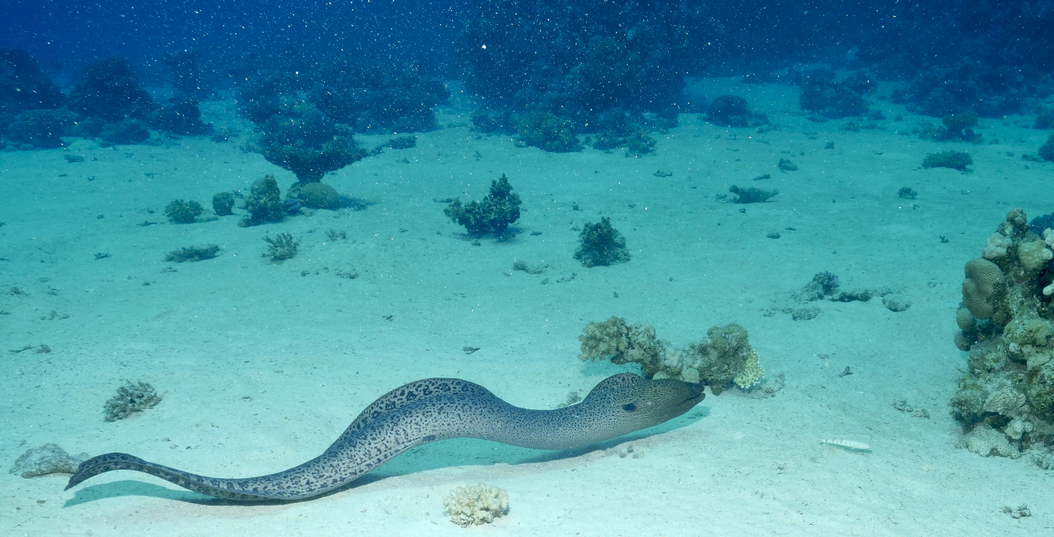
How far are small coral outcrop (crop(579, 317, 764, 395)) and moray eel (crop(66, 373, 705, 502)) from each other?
3.92 feet

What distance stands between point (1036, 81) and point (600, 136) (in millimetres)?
26137

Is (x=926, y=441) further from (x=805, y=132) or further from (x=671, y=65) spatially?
(x=671, y=65)

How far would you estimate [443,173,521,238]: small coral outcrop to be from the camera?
1329cm

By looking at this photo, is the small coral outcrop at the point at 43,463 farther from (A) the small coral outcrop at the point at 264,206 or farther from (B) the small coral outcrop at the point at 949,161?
(B) the small coral outcrop at the point at 949,161

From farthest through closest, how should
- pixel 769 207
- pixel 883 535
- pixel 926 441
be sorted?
pixel 769 207
pixel 926 441
pixel 883 535

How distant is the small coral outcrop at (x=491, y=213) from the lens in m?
13.3

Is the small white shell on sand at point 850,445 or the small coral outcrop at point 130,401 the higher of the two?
the small coral outcrop at point 130,401

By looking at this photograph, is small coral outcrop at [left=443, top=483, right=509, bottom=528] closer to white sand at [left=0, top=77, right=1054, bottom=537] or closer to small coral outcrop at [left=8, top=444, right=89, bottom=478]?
white sand at [left=0, top=77, right=1054, bottom=537]

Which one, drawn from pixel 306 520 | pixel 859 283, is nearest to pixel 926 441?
pixel 859 283

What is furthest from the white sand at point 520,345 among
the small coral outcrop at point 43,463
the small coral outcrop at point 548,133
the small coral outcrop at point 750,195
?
the small coral outcrop at point 548,133

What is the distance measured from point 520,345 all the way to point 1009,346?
6.22 m

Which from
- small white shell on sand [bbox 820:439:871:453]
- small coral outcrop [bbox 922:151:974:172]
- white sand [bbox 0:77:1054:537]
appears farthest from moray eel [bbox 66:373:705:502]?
small coral outcrop [bbox 922:151:974:172]

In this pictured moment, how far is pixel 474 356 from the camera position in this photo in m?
7.81

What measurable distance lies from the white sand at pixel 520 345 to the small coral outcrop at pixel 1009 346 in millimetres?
325
